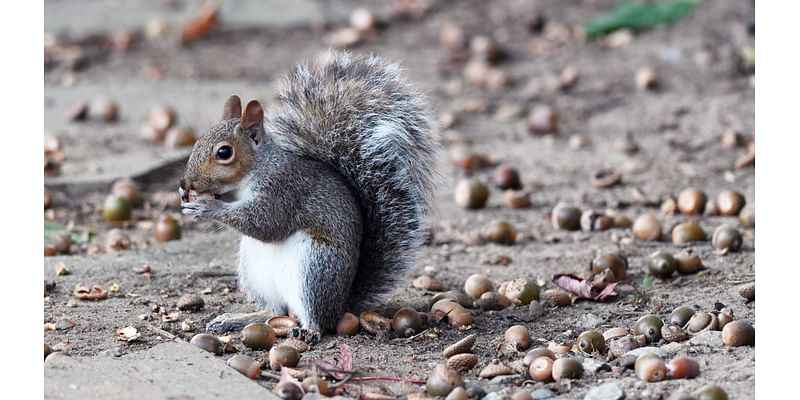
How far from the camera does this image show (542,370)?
2.80m

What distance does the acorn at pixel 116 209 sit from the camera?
447cm

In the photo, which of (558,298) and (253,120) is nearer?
(253,120)

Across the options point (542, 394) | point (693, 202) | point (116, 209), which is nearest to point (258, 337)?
point (542, 394)

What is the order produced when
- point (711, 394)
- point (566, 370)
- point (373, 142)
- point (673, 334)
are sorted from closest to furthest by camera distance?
point (711, 394), point (566, 370), point (673, 334), point (373, 142)

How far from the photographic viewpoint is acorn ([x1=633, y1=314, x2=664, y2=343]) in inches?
119

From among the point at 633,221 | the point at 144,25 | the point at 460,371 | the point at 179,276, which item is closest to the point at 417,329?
the point at 460,371

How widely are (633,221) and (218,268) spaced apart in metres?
1.65

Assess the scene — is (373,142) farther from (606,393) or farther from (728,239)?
(728,239)

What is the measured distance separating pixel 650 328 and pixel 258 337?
3.39 ft

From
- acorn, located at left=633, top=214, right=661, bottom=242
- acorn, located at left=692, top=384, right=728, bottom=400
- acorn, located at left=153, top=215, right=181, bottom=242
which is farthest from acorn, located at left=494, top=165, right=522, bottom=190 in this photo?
acorn, located at left=692, top=384, right=728, bottom=400

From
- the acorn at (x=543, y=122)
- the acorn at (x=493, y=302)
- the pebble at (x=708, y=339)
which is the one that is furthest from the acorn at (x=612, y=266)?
the acorn at (x=543, y=122)

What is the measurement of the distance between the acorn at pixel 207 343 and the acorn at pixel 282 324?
23 cm

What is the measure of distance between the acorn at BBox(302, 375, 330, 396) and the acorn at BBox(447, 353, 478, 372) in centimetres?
35

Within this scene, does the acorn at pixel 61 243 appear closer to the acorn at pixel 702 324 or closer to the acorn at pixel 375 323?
the acorn at pixel 375 323
